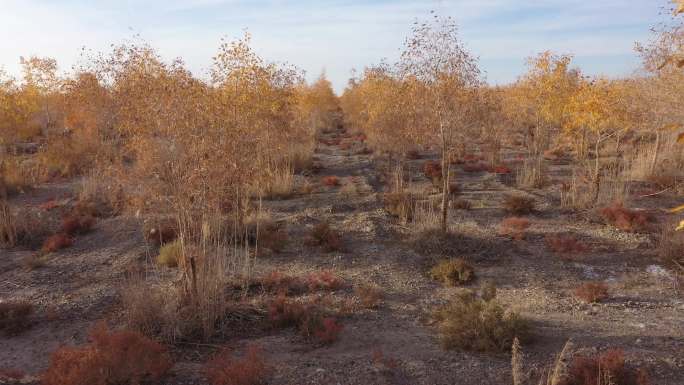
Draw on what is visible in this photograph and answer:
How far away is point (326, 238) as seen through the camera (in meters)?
9.76

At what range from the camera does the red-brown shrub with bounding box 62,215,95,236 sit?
1083 cm

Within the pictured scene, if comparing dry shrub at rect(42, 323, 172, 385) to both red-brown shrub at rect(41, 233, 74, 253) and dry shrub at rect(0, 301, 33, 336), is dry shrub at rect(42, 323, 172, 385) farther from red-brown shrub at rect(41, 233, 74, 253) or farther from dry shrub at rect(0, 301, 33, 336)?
red-brown shrub at rect(41, 233, 74, 253)

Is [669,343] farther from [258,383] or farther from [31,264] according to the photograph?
[31,264]

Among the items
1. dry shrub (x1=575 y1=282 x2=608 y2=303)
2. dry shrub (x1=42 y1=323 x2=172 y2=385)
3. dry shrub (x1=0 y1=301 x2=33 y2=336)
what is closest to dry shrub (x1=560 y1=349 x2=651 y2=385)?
dry shrub (x1=575 y1=282 x2=608 y2=303)

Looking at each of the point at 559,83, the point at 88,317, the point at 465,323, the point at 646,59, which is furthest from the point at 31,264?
the point at 646,59

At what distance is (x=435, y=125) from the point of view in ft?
31.2

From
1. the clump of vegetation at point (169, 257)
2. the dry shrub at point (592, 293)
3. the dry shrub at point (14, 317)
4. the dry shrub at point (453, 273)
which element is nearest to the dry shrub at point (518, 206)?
the dry shrub at point (453, 273)

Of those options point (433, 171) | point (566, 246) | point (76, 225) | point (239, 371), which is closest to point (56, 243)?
point (76, 225)

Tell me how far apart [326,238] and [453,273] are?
9.08 ft

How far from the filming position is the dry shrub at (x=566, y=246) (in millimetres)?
9336

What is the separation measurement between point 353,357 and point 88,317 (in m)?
4.02

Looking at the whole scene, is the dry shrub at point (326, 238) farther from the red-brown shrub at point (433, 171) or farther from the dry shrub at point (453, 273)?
the red-brown shrub at point (433, 171)

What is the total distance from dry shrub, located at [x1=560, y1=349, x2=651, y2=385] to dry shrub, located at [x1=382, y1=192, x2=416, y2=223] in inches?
271

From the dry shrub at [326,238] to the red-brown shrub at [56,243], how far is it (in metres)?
5.14
